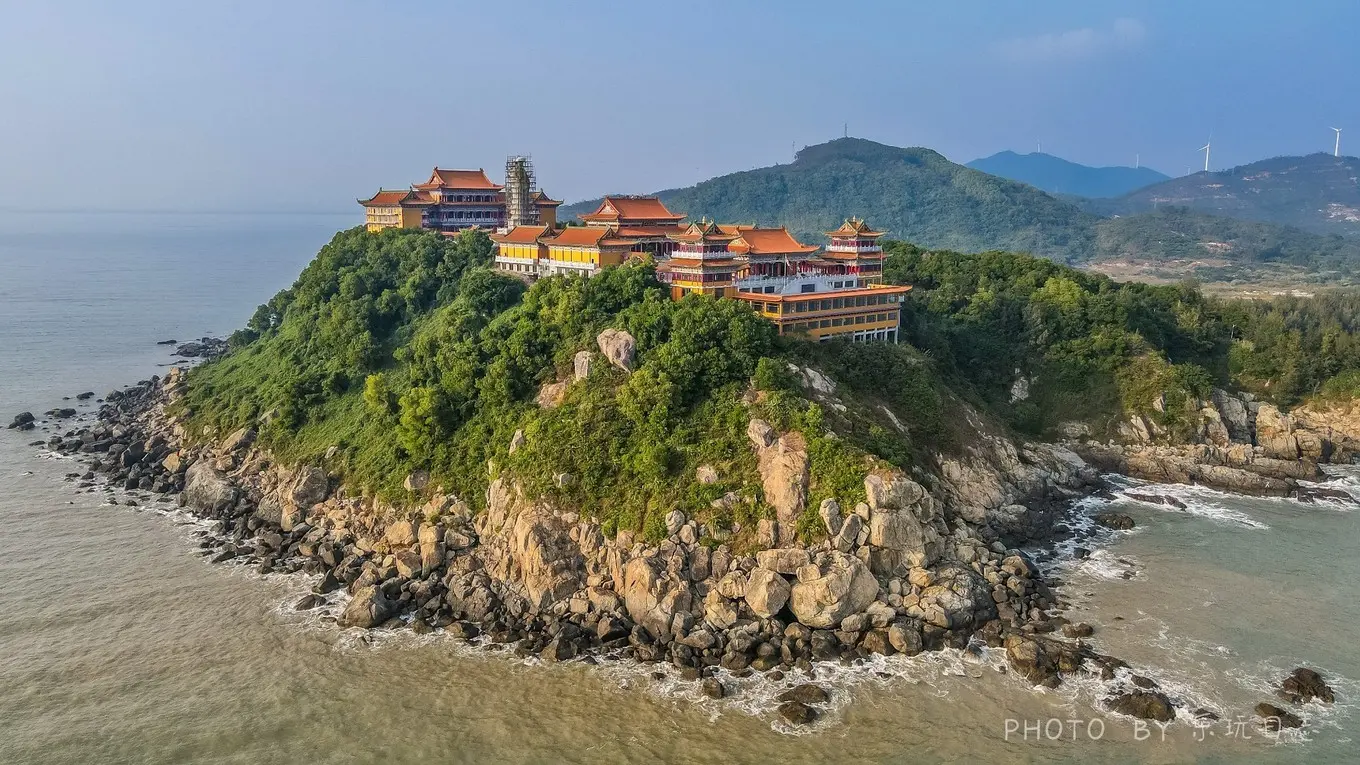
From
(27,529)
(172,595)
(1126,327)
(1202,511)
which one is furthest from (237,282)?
(1202,511)

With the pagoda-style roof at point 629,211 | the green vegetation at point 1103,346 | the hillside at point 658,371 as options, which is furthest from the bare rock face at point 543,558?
the pagoda-style roof at point 629,211

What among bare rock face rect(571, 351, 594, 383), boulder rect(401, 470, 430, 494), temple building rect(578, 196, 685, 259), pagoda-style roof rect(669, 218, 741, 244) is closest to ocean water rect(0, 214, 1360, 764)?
boulder rect(401, 470, 430, 494)

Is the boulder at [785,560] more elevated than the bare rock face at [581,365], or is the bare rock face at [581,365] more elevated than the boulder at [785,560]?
the bare rock face at [581,365]

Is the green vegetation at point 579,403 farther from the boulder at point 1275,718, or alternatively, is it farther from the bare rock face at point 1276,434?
the bare rock face at point 1276,434

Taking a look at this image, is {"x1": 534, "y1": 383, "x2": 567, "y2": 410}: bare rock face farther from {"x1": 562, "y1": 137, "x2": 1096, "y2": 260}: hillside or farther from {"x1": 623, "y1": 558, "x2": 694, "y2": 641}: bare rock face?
{"x1": 562, "y1": 137, "x2": 1096, "y2": 260}: hillside

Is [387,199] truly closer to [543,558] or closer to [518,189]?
[518,189]
